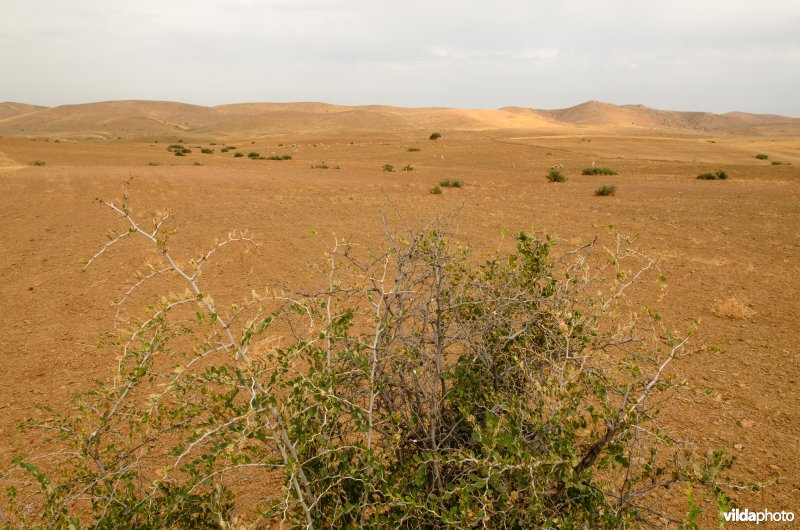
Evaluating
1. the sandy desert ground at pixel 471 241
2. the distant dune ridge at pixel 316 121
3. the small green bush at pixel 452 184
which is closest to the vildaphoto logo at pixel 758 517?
the sandy desert ground at pixel 471 241

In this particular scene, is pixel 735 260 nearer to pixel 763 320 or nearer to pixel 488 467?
pixel 763 320

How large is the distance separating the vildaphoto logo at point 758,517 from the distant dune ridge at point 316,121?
6703 centimetres

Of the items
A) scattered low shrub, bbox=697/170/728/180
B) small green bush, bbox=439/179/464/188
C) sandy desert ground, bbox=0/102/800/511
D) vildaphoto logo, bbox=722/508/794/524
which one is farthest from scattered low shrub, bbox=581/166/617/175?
vildaphoto logo, bbox=722/508/794/524

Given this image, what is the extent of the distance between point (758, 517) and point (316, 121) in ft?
309

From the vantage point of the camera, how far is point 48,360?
18.6 feet

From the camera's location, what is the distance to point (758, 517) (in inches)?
139

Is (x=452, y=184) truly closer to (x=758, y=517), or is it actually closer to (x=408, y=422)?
(x=758, y=517)

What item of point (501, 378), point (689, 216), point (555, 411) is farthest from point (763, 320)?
point (689, 216)

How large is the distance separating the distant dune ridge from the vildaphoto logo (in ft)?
220

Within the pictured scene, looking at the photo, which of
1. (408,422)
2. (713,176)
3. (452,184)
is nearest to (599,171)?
(713,176)

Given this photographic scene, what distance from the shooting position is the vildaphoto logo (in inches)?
137

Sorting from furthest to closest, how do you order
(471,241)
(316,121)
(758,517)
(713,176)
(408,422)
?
(316,121)
(713,176)
(471,241)
(758,517)
(408,422)

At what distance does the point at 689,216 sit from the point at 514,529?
45.6 feet

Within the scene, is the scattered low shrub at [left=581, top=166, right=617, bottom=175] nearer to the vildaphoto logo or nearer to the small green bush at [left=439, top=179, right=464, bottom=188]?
the small green bush at [left=439, top=179, right=464, bottom=188]
